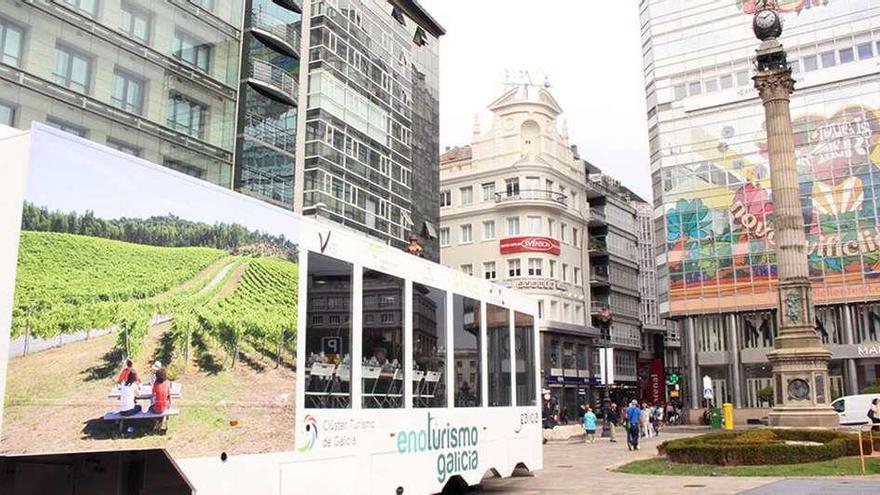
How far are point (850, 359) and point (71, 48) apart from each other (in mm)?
50247

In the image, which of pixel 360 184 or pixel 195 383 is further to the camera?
pixel 360 184

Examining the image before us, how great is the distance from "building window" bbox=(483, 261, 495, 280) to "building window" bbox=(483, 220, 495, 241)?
77.7 inches

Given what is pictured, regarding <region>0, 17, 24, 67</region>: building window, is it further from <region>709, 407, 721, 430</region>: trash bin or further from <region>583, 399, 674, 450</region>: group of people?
<region>709, 407, 721, 430</region>: trash bin

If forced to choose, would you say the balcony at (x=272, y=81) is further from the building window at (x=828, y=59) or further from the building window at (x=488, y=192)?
the building window at (x=828, y=59)

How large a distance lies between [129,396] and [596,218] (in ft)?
224

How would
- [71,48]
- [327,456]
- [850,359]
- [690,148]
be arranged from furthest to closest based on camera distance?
[690,148] < [850,359] < [71,48] < [327,456]

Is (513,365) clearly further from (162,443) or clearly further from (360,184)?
(360,184)

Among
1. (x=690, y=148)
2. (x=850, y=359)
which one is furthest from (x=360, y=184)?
(x=850, y=359)

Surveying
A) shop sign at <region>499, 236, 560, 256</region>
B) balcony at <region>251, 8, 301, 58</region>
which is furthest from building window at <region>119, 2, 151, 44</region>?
shop sign at <region>499, 236, 560, 256</region>

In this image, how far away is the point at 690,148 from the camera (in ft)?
195

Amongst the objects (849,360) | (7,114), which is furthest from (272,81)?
(849,360)

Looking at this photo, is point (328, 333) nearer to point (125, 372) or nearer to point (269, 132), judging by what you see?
point (125, 372)

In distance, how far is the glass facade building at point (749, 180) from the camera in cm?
5341

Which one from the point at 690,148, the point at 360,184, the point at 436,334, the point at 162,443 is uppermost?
the point at 690,148
